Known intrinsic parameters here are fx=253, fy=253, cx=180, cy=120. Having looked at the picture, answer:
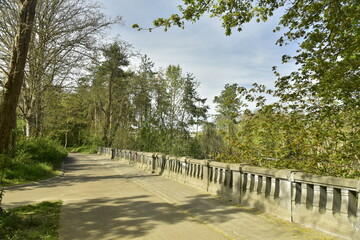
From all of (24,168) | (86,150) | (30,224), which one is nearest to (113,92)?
(86,150)

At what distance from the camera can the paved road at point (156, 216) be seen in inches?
184

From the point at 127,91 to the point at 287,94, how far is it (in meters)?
36.3

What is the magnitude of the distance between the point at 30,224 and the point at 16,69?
24.4 ft

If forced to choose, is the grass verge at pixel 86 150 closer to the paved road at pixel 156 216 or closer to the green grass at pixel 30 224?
the paved road at pixel 156 216

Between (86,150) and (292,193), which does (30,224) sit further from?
(86,150)

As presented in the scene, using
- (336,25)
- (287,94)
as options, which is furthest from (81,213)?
(336,25)

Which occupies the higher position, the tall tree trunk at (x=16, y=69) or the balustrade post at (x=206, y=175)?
the tall tree trunk at (x=16, y=69)

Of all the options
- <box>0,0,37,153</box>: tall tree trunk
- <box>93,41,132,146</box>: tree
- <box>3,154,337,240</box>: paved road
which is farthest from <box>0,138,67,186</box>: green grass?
<box>93,41,132,146</box>: tree

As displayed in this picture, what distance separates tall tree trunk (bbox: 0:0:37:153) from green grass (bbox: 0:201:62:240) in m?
5.60

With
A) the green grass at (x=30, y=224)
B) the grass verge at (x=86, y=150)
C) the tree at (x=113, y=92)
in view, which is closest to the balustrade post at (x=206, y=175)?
the green grass at (x=30, y=224)

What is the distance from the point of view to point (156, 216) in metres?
5.86

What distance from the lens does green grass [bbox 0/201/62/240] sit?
4414 mm

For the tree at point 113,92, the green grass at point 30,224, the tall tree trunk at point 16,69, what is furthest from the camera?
the tree at point 113,92

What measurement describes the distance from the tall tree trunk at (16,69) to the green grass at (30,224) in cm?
560
